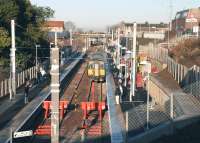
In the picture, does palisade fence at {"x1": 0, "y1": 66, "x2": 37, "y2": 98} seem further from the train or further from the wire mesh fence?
the wire mesh fence

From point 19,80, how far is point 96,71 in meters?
10.4

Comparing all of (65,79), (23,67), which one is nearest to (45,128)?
(23,67)

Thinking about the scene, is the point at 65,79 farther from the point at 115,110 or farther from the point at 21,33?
the point at 115,110

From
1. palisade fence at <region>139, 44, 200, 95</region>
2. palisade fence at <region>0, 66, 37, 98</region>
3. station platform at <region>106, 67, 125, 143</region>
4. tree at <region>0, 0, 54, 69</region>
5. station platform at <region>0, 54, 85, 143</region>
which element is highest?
tree at <region>0, 0, 54, 69</region>

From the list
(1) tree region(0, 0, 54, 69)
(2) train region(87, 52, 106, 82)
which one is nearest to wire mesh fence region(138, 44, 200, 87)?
(2) train region(87, 52, 106, 82)

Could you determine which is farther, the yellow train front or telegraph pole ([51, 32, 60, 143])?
the yellow train front

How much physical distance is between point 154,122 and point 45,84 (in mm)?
26468

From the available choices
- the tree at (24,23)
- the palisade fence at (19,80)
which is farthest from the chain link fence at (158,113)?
the tree at (24,23)

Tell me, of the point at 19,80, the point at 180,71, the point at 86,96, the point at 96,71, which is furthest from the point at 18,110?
the point at 96,71

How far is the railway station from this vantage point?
24.8m

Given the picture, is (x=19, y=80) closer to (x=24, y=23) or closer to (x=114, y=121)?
(x=24, y=23)

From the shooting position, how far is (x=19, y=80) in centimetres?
4978

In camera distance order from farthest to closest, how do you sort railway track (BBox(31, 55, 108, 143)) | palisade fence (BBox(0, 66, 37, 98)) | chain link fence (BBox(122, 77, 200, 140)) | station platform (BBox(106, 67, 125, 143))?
palisade fence (BBox(0, 66, 37, 98)) → railway track (BBox(31, 55, 108, 143)) → station platform (BBox(106, 67, 125, 143)) → chain link fence (BBox(122, 77, 200, 140))

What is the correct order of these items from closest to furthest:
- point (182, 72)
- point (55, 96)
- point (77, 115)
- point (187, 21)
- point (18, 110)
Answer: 1. point (55, 96)
2. point (77, 115)
3. point (18, 110)
4. point (182, 72)
5. point (187, 21)
